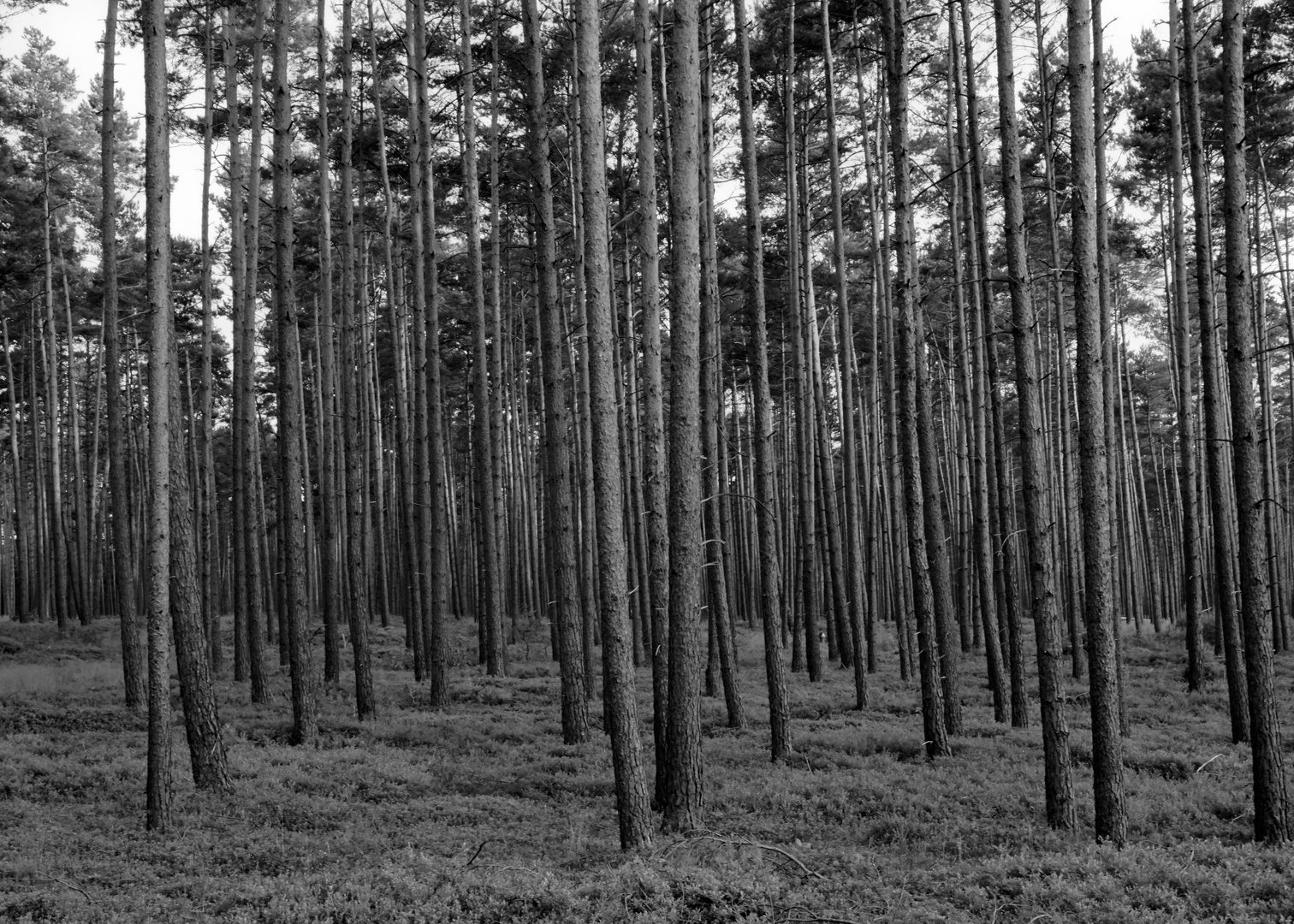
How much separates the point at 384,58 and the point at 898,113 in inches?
453

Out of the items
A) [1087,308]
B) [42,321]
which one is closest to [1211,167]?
[1087,308]

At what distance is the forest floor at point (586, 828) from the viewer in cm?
640

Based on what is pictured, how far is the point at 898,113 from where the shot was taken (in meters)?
11.2

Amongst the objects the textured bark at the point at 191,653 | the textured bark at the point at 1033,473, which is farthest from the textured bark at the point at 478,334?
the textured bark at the point at 1033,473


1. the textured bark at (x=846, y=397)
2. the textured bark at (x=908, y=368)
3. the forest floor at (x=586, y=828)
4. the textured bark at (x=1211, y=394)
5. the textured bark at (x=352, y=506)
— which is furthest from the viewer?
the textured bark at (x=846, y=397)

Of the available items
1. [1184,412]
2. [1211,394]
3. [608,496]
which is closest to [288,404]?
[608,496]

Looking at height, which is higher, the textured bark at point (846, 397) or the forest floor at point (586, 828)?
the textured bark at point (846, 397)

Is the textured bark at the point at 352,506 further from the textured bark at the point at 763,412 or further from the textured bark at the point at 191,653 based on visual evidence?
the textured bark at the point at 763,412

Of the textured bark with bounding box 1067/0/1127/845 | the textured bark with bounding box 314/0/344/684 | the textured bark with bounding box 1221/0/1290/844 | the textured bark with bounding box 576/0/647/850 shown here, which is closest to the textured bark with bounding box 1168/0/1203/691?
the textured bark with bounding box 1221/0/1290/844

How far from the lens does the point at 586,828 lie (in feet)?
28.5

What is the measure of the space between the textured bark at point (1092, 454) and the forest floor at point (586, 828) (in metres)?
0.53

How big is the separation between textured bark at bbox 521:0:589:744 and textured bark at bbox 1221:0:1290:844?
22.1 ft

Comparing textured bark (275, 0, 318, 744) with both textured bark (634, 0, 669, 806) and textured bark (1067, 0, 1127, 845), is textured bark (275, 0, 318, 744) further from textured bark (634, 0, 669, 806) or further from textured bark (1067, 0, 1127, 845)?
textured bark (1067, 0, 1127, 845)

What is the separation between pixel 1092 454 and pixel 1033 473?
810 millimetres
